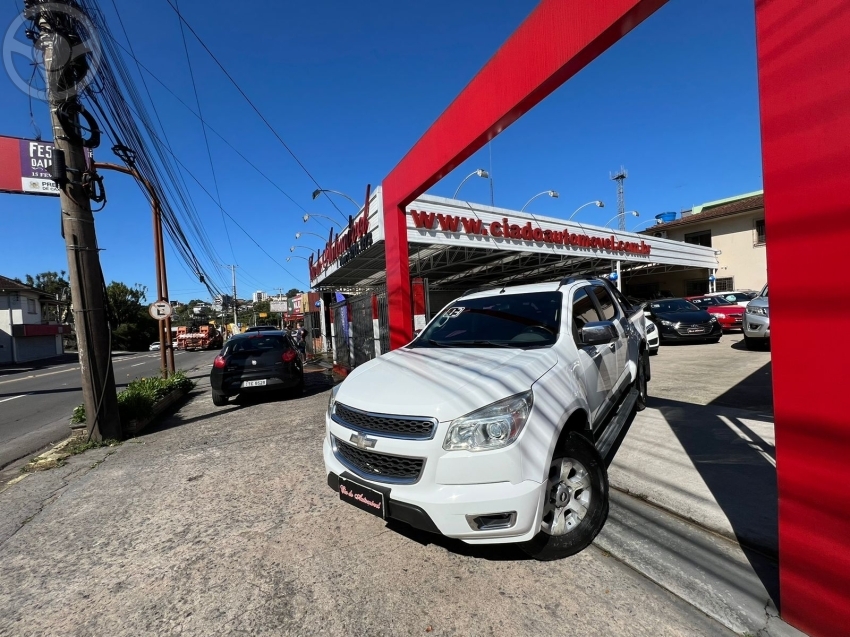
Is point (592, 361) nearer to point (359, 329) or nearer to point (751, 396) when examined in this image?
point (751, 396)

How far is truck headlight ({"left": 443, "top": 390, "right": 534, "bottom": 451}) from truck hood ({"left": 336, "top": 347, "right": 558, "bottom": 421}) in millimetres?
49

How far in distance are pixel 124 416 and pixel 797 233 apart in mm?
8021

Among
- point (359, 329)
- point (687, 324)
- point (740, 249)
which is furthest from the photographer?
point (740, 249)

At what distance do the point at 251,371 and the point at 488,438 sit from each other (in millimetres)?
6813

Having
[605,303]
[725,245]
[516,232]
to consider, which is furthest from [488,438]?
[725,245]

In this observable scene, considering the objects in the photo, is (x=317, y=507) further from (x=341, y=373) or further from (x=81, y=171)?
(x=341, y=373)

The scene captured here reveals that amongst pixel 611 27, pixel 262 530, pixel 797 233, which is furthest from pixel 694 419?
pixel 262 530

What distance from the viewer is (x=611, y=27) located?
142 inches

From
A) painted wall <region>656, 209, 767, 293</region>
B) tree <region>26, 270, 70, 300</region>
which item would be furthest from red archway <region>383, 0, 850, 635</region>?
tree <region>26, 270, 70, 300</region>

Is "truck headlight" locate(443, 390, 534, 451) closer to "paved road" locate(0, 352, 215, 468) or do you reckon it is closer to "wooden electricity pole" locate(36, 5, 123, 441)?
"wooden electricity pole" locate(36, 5, 123, 441)

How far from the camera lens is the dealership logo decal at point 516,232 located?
42.7 feet

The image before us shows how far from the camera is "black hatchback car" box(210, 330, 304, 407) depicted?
7980 mm

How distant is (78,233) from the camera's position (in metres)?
5.92

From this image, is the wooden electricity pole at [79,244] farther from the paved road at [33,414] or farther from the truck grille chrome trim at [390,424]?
the truck grille chrome trim at [390,424]
